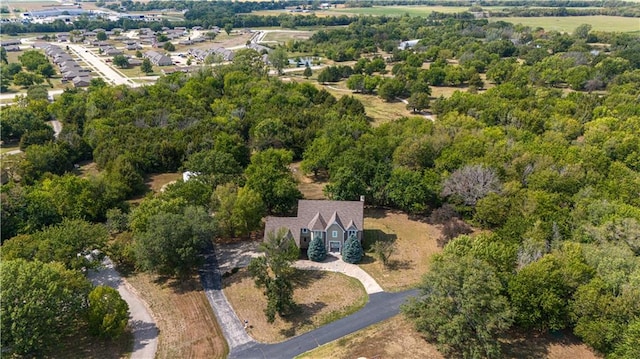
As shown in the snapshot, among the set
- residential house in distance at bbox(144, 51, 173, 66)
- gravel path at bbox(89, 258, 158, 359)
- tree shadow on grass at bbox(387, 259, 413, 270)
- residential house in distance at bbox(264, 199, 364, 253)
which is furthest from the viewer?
residential house in distance at bbox(144, 51, 173, 66)

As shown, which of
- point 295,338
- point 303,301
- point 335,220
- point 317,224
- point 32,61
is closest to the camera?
point 295,338

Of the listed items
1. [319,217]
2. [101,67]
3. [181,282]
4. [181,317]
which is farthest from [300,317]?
[101,67]

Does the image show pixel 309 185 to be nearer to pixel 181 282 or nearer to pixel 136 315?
pixel 181 282

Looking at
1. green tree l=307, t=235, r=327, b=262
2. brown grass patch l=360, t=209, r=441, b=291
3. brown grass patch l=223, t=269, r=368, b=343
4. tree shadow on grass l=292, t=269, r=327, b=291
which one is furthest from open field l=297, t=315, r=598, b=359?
green tree l=307, t=235, r=327, b=262

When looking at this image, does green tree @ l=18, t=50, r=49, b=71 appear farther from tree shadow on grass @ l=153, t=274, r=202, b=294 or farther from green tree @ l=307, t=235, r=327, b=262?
green tree @ l=307, t=235, r=327, b=262

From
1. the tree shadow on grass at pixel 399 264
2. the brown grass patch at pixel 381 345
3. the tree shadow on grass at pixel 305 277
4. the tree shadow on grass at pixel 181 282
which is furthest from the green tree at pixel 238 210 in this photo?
the brown grass patch at pixel 381 345

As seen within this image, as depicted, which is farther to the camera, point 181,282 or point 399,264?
point 399,264

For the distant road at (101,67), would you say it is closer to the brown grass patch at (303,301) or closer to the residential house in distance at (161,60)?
the residential house in distance at (161,60)
